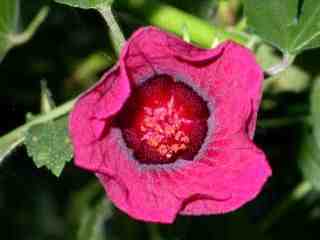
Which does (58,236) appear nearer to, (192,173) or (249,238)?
(249,238)

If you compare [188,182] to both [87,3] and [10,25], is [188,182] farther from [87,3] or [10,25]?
[10,25]

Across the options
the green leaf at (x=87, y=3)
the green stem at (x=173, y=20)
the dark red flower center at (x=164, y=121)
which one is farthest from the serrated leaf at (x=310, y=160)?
the green leaf at (x=87, y=3)

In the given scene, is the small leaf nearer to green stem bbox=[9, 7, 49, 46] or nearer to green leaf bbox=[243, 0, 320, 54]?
green stem bbox=[9, 7, 49, 46]

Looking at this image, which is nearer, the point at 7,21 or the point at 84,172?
the point at 7,21

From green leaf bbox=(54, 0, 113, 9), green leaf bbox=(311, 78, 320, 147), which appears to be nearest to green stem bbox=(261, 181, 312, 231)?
green leaf bbox=(311, 78, 320, 147)

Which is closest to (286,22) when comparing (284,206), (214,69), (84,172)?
(214,69)

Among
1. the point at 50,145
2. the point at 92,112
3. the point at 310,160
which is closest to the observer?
the point at 92,112

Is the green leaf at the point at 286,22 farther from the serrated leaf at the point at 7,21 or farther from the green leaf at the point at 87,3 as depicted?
the serrated leaf at the point at 7,21
